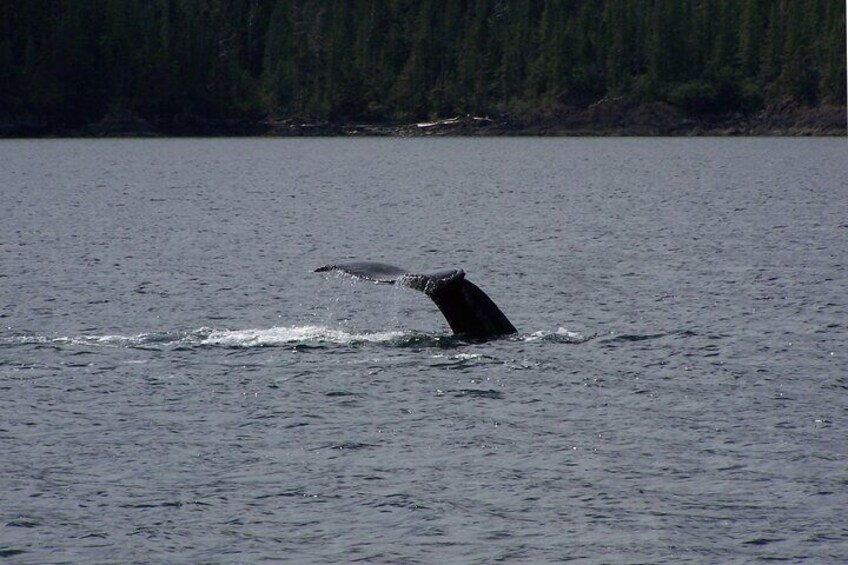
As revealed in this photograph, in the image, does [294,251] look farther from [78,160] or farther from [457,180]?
[78,160]

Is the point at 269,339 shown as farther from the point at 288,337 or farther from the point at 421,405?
the point at 421,405

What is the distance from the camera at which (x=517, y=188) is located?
100562 mm

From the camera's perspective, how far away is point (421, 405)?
23.8 meters

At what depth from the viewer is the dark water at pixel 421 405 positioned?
17422 mm

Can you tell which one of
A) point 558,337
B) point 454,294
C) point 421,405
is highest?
point 454,294

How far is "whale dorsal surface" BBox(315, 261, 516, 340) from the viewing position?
23.4m

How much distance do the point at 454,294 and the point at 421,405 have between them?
3.04 metres

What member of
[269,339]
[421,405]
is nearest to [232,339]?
[269,339]

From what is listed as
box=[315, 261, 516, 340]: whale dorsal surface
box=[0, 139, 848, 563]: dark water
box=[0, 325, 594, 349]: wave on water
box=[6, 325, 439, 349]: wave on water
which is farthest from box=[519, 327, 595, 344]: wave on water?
box=[6, 325, 439, 349]: wave on water

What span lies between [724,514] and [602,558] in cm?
225

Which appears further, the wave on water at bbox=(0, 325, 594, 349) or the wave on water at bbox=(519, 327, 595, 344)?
the wave on water at bbox=(519, 327, 595, 344)

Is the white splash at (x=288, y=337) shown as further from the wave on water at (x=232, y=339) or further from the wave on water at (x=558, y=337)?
the wave on water at (x=558, y=337)

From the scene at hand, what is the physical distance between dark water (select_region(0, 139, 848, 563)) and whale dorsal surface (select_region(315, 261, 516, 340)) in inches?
26.4

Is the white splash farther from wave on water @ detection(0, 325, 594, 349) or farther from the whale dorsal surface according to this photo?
the whale dorsal surface
